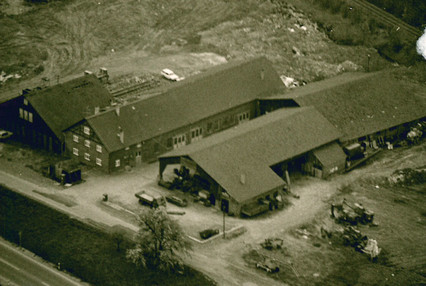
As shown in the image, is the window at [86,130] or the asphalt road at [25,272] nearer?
the asphalt road at [25,272]

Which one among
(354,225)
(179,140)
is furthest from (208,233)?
(179,140)

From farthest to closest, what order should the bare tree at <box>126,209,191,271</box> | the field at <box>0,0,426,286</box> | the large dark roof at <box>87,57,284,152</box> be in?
the large dark roof at <box>87,57,284,152</box> → the field at <box>0,0,426,286</box> → the bare tree at <box>126,209,191,271</box>

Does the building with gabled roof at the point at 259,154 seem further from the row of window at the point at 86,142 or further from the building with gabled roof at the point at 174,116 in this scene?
the row of window at the point at 86,142

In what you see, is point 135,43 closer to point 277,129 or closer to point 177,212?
point 277,129

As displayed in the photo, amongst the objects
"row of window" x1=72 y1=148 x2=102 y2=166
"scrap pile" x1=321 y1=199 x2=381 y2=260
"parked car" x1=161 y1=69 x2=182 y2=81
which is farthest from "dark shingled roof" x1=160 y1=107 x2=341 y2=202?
"parked car" x1=161 y1=69 x2=182 y2=81

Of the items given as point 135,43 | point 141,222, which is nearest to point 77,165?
point 141,222

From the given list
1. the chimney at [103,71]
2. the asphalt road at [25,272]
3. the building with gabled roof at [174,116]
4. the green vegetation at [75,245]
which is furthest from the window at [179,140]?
the asphalt road at [25,272]

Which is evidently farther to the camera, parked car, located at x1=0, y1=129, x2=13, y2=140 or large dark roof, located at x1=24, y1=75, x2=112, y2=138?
parked car, located at x1=0, y1=129, x2=13, y2=140

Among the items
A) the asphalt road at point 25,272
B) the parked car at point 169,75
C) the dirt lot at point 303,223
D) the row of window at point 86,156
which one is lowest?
→ the asphalt road at point 25,272

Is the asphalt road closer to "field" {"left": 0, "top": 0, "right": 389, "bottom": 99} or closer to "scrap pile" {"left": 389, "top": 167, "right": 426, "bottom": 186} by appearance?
"scrap pile" {"left": 389, "top": 167, "right": 426, "bottom": 186}
